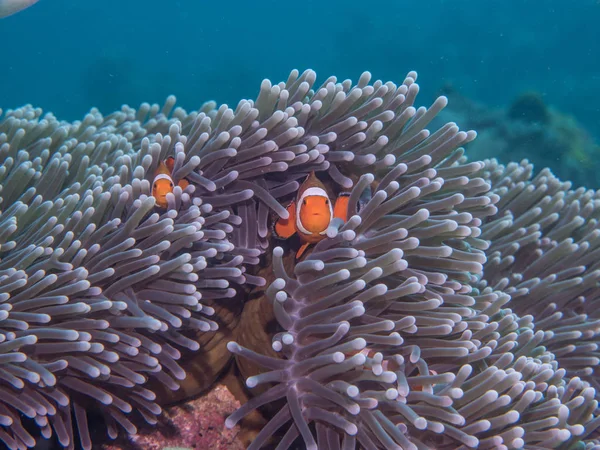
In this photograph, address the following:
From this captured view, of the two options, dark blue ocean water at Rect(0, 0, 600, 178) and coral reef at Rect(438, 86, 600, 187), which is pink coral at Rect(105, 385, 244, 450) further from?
dark blue ocean water at Rect(0, 0, 600, 178)

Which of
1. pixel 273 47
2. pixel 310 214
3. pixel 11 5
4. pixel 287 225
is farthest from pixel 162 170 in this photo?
pixel 273 47

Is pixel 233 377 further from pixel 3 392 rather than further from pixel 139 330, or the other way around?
pixel 3 392

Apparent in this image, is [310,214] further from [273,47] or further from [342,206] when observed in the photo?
[273,47]

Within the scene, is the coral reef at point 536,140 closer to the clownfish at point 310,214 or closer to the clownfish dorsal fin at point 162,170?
the clownfish at point 310,214

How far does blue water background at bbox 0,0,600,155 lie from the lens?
2545 cm

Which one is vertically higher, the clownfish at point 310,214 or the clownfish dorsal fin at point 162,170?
the clownfish dorsal fin at point 162,170

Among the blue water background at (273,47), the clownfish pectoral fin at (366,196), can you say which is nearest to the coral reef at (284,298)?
the clownfish pectoral fin at (366,196)

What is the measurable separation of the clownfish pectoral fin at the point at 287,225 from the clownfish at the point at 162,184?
15.5 inches

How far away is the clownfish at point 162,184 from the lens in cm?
188

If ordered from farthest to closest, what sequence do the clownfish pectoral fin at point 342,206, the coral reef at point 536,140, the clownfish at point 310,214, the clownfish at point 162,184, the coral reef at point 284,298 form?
the coral reef at point 536,140 < the clownfish pectoral fin at point 342,206 < the clownfish at point 162,184 < the clownfish at point 310,214 < the coral reef at point 284,298

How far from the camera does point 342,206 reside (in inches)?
78.8

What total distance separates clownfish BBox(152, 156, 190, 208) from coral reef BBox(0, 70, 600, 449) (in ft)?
0.11

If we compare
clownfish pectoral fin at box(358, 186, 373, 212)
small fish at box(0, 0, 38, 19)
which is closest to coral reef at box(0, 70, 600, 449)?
clownfish pectoral fin at box(358, 186, 373, 212)

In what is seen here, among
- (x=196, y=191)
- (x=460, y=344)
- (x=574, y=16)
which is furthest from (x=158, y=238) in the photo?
(x=574, y=16)
